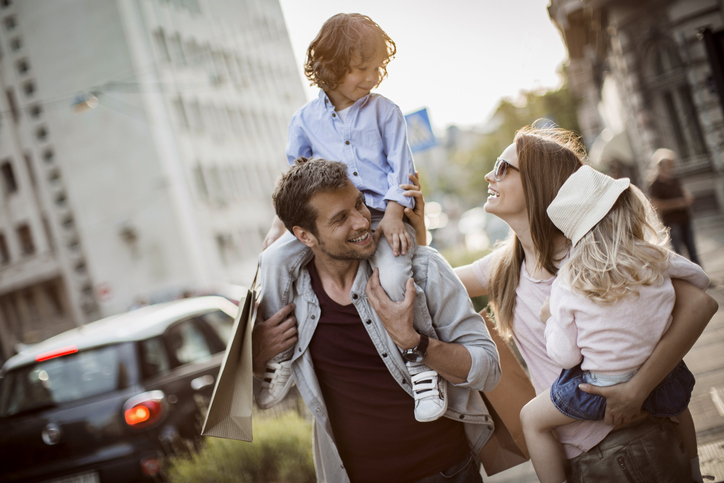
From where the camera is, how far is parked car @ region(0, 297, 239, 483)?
13.9 ft

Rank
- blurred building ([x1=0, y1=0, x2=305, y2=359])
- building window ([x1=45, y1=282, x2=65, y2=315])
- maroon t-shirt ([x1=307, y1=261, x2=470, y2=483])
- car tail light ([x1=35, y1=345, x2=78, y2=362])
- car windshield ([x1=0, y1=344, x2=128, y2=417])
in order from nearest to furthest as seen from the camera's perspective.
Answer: maroon t-shirt ([x1=307, y1=261, x2=470, y2=483])
car windshield ([x1=0, y1=344, x2=128, y2=417])
car tail light ([x1=35, y1=345, x2=78, y2=362])
blurred building ([x1=0, y1=0, x2=305, y2=359])
building window ([x1=45, y1=282, x2=65, y2=315])

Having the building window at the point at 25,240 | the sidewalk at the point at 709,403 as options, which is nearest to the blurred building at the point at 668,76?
the sidewalk at the point at 709,403

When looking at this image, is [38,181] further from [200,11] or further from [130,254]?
[200,11]

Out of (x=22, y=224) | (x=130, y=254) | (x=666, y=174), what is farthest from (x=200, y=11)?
(x=666, y=174)

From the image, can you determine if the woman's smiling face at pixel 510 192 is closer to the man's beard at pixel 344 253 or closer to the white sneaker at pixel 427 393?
the man's beard at pixel 344 253

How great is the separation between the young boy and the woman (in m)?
0.20

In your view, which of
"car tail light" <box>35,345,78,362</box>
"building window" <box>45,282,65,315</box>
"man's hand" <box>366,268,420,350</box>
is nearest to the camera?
"man's hand" <box>366,268,420,350</box>

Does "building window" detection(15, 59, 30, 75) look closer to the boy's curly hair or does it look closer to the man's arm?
the boy's curly hair

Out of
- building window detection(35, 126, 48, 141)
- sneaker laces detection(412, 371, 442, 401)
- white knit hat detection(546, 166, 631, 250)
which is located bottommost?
sneaker laces detection(412, 371, 442, 401)

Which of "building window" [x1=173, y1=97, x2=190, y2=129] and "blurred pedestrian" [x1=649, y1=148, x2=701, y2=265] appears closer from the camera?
"blurred pedestrian" [x1=649, y1=148, x2=701, y2=265]

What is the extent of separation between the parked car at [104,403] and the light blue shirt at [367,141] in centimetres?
162

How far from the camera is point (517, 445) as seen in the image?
8.23ft

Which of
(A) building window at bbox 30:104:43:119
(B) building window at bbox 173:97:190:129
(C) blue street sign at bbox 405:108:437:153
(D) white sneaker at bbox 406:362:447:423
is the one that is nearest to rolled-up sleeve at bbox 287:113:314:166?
(D) white sneaker at bbox 406:362:447:423

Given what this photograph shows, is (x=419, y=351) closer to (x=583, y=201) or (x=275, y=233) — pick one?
(x=583, y=201)
